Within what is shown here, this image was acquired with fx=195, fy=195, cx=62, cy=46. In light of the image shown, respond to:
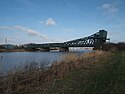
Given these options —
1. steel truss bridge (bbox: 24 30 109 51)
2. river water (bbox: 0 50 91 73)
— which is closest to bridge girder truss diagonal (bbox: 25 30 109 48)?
steel truss bridge (bbox: 24 30 109 51)

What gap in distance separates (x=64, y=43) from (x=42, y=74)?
103462mm

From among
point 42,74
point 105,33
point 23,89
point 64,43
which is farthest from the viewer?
point 64,43

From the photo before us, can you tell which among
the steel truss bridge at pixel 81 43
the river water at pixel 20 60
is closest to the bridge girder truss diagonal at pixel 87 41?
the steel truss bridge at pixel 81 43

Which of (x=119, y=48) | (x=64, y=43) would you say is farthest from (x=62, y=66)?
(x=64, y=43)

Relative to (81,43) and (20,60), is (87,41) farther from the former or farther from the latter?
(20,60)

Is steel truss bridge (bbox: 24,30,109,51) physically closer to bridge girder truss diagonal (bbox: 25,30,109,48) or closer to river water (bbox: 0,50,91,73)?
bridge girder truss diagonal (bbox: 25,30,109,48)

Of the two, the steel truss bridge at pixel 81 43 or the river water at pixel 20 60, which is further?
the steel truss bridge at pixel 81 43

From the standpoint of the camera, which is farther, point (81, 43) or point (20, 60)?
point (81, 43)

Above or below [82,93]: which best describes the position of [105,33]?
above

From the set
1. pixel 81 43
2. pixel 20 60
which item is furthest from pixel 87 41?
pixel 20 60

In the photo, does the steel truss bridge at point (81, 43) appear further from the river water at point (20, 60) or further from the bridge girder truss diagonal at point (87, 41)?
the river water at point (20, 60)

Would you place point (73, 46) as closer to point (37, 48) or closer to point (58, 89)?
point (37, 48)

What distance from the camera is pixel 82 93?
738 cm

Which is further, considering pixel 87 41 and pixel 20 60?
pixel 87 41
